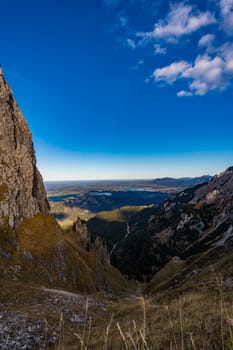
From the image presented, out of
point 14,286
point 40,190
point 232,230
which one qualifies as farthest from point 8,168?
point 232,230

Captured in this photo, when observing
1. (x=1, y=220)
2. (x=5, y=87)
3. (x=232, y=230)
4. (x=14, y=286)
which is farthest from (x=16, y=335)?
(x=232, y=230)

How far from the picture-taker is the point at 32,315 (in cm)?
2289

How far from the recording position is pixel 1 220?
65.0 m

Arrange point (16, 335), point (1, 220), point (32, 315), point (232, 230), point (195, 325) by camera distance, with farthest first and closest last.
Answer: point (232, 230) → point (1, 220) → point (32, 315) → point (16, 335) → point (195, 325)

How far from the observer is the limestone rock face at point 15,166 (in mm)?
69544

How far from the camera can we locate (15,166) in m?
77.1

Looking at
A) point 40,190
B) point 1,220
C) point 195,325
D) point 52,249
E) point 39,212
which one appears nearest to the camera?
point 195,325

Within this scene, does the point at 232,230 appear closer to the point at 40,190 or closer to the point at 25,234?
the point at 40,190

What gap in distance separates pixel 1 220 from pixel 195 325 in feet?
204

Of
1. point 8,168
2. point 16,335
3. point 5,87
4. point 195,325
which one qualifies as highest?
point 5,87

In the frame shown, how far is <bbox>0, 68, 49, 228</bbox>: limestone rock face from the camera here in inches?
2738

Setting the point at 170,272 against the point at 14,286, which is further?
the point at 170,272

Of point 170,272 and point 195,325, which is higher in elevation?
point 195,325

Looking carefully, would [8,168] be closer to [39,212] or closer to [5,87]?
[39,212]
